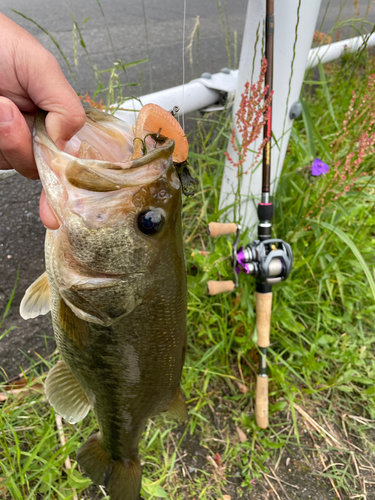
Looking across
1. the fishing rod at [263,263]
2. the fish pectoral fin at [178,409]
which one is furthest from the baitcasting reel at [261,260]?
the fish pectoral fin at [178,409]

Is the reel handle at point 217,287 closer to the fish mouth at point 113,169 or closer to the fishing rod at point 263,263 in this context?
the fishing rod at point 263,263

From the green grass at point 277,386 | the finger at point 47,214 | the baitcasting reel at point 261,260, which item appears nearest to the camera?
the finger at point 47,214

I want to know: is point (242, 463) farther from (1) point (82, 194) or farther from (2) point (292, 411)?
(1) point (82, 194)

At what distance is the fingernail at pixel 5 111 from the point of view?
0.98 meters

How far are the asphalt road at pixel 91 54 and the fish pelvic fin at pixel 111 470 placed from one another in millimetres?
838

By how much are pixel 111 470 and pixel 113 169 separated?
1.27 meters

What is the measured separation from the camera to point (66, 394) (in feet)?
4.94

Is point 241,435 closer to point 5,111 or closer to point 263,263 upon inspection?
point 263,263

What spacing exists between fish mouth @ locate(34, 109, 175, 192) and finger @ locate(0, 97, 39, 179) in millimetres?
47

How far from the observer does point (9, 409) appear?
Result: 1.89m

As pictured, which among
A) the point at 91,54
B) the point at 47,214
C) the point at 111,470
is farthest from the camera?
the point at 91,54

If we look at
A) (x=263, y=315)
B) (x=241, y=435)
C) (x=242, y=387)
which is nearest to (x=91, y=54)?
(x=263, y=315)

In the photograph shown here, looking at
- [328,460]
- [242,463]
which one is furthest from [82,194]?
[328,460]

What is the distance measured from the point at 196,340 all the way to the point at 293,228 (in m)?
1.03
